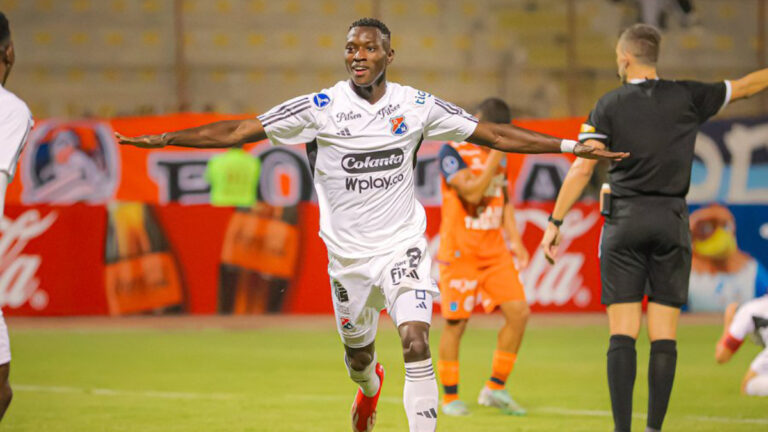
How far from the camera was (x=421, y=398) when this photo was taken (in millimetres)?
5961

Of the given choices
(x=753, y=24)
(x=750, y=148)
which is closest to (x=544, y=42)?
(x=753, y=24)

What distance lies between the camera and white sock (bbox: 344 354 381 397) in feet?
22.4

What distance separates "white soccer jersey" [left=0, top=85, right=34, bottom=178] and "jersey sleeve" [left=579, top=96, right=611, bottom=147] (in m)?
3.15

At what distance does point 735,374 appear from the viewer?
1061cm

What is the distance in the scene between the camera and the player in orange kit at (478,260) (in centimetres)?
862

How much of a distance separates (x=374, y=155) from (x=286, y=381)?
447 cm

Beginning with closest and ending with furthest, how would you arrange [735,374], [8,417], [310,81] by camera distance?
1. [8,417]
2. [735,374]
3. [310,81]

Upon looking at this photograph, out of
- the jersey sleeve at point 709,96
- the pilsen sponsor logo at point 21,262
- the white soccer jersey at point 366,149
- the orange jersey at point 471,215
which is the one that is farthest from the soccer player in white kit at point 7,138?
the pilsen sponsor logo at point 21,262

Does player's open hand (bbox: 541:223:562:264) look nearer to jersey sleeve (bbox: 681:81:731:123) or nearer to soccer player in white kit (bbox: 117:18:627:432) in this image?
soccer player in white kit (bbox: 117:18:627:432)

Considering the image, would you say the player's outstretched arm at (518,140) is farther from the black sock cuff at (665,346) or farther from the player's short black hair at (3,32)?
the player's short black hair at (3,32)

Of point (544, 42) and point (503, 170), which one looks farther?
point (544, 42)

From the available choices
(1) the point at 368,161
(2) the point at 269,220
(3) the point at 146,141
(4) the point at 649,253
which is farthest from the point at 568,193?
(2) the point at 269,220

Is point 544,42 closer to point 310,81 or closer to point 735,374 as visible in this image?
point 310,81

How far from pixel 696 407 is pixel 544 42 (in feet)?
41.5
